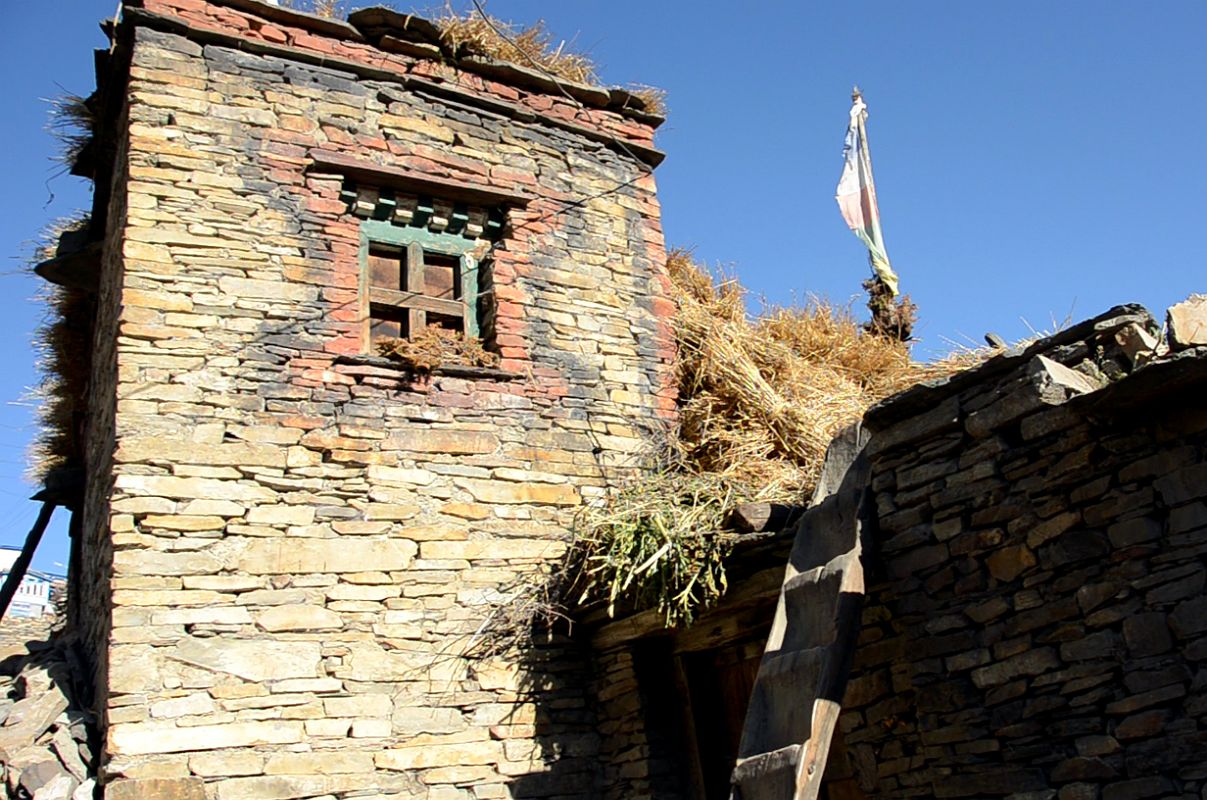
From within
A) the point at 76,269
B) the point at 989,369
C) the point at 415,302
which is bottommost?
the point at 989,369

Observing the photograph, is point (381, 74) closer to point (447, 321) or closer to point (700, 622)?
point (447, 321)

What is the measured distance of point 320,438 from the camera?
6480mm

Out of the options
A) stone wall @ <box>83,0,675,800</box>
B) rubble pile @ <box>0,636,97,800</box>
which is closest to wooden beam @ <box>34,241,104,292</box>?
stone wall @ <box>83,0,675,800</box>

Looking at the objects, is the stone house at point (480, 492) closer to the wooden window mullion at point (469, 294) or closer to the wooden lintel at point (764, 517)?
the wooden window mullion at point (469, 294)

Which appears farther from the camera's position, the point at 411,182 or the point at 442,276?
the point at 442,276

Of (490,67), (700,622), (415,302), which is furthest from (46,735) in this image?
(490,67)

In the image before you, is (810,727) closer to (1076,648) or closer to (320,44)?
(1076,648)

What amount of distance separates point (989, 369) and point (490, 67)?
466 cm

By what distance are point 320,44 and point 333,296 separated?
1.81 meters

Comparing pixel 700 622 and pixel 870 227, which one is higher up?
pixel 870 227

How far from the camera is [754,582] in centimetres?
570

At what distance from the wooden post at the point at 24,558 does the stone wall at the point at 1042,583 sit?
6.32 meters

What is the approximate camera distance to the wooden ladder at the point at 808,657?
170 inches

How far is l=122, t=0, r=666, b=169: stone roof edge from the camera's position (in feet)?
22.7
